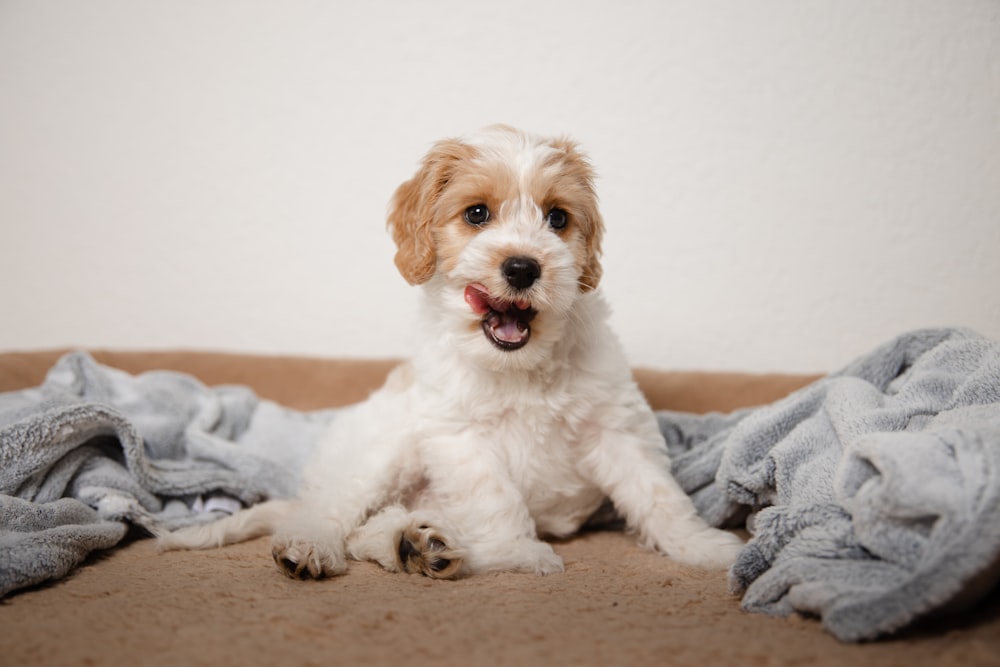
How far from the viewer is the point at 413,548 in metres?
1.92

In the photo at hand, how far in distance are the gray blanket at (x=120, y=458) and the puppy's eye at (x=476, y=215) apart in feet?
4.43

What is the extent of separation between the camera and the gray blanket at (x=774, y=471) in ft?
4.25

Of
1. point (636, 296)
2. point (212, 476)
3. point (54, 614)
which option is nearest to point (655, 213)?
point (636, 296)

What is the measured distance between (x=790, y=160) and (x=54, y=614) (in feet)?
10.8

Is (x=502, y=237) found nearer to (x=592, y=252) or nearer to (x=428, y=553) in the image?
(x=592, y=252)

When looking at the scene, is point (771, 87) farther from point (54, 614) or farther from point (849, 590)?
point (54, 614)

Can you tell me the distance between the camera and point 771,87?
326 centimetres

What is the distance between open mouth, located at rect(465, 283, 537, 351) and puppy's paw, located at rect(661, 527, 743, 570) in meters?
0.76

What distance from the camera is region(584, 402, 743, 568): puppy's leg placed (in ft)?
6.61

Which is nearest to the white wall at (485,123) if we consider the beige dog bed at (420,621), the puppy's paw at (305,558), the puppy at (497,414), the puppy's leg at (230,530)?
the puppy at (497,414)

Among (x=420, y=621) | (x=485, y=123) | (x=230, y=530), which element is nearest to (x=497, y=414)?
(x=420, y=621)

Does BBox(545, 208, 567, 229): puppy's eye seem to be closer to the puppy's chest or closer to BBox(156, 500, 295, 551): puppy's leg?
the puppy's chest

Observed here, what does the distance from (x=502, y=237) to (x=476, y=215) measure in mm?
199

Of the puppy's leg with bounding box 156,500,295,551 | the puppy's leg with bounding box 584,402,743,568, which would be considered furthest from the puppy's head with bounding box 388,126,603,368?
the puppy's leg with bounding box 156,500,295,551
